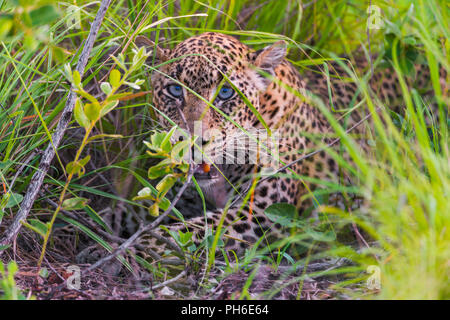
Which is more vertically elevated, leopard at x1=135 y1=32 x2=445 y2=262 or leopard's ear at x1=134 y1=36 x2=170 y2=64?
leopard's ear at x1=134 y1=36 x2=170 y2=64

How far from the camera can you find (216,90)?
3812 millimetres

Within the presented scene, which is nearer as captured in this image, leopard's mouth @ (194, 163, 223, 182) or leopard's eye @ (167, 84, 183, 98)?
leopard's mouth @ (194, 163, 223, 182)

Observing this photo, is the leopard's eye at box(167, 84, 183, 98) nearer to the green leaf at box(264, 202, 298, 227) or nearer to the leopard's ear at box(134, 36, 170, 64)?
the leopard's ear at box(134, 36, 170, 64)

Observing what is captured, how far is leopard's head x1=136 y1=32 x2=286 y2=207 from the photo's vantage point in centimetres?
373

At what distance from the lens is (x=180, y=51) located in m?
3.93

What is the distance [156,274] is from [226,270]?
15.4 inches

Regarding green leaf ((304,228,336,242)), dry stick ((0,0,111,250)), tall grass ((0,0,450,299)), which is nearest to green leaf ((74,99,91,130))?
tall grass ((0,0,450,299))

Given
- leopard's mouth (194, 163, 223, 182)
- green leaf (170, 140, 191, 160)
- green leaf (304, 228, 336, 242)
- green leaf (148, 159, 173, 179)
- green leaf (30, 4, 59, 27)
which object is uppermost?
green leaf (30, 4, 59, 27)

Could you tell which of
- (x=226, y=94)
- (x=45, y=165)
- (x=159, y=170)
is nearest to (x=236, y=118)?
(x=226, y=94)

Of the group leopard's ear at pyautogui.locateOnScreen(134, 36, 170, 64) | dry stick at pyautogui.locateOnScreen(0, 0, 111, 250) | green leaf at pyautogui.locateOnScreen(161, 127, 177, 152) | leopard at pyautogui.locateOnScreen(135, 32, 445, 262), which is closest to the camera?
green leaf at pyautogui.locateOnScreen(161, 127, 177, 152)

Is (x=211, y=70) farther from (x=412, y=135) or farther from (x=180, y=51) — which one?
(x=412, y=135)

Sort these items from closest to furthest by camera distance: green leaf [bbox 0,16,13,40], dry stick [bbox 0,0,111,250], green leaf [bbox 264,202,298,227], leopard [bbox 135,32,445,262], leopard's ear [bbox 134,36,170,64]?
green leaf [bbox 0,16,13,40], dry stick [bbox 0,0,111,250], green leaf [bbox 264,202,298,227], leopard [bbox 135,32,445,262], leopard's ear [bbox 134,36,170,64]

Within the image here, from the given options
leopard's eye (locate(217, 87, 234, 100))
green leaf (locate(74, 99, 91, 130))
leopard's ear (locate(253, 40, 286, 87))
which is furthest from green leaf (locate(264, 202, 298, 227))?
green leaf (locate(74, 99, 91, 130))

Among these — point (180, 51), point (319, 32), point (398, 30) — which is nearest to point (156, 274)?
point (180, 51)
